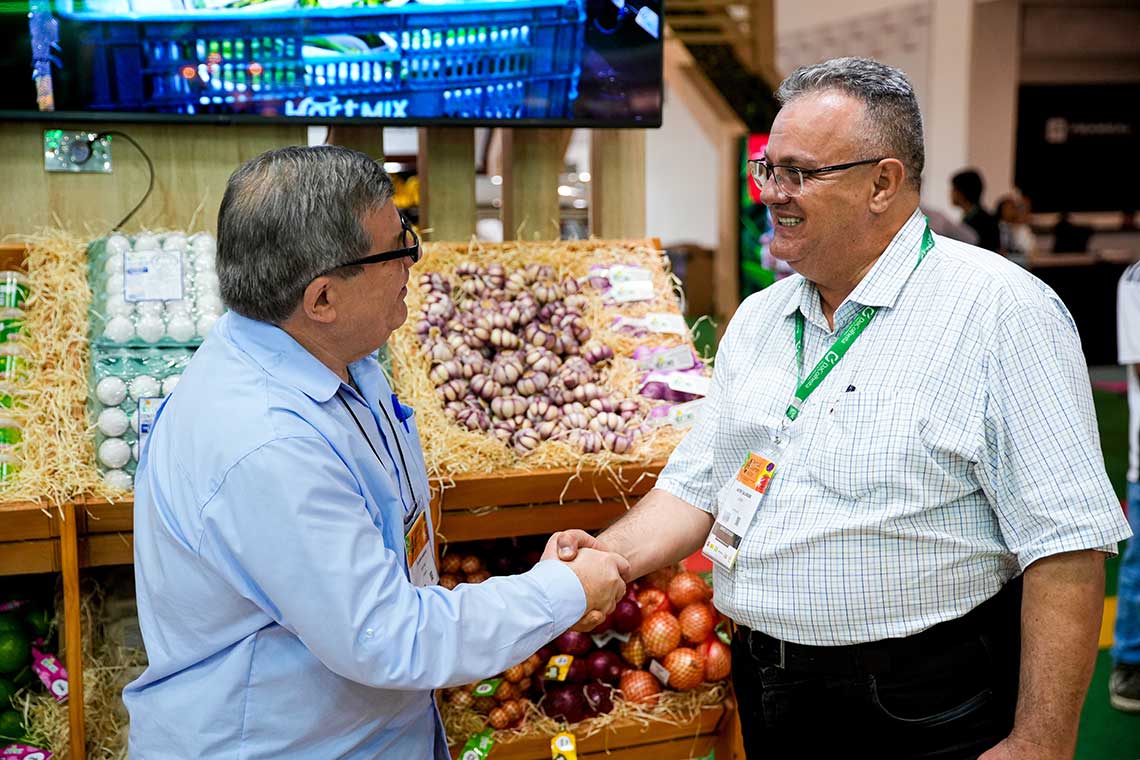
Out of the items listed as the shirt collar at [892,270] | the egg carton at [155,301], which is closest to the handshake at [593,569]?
the shirt collar at [892,270]

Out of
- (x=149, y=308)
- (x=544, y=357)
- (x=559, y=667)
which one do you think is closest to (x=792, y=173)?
(x=544, y=357)

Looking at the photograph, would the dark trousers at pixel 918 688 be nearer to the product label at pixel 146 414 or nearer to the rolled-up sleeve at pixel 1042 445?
the rolled-up sleeve at pixel 1042 445

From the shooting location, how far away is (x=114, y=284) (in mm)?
2879

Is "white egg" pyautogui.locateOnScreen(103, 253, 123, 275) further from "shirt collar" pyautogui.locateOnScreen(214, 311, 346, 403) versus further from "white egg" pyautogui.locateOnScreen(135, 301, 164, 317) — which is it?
"shirt collar" pyautogui.locateOnScreen(214, 311, 346, 403)

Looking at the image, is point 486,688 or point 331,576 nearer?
point 331,576

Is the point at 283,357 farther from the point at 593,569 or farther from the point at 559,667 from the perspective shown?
the point at 559,667

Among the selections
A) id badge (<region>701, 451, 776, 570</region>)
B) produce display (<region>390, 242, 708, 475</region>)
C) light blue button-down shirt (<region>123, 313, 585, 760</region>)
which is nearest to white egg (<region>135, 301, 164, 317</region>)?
produce display (<region>390, 242, 708, 475</region>)

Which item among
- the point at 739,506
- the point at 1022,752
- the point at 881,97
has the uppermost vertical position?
the point at 881,97

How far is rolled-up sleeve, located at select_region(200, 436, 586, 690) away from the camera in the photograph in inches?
59.1

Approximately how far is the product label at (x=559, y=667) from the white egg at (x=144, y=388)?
1.23 m

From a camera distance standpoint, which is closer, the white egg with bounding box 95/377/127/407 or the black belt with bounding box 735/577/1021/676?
the black belt with bounding box 735/577/1021/676

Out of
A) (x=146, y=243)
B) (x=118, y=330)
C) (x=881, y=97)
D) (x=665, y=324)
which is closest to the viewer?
(x=881, y=97)

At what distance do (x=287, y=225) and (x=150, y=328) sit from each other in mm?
1381

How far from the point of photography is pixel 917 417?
173cm
